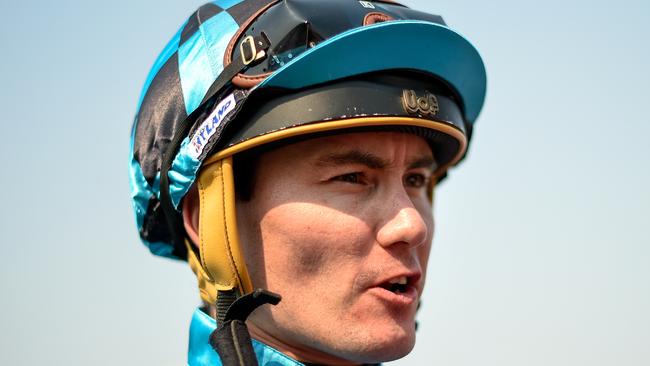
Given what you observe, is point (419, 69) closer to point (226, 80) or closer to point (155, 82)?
point (226, 80)

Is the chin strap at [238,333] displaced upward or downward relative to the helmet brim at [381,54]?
downward

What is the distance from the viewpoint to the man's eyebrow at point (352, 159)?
3.19 meters

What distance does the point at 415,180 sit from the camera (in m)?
3.53

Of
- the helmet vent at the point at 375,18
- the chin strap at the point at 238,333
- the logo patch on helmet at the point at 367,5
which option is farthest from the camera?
the logo patch on helmet at the point at 367,5

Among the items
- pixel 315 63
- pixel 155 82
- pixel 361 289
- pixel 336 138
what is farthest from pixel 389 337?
pixel 155 82

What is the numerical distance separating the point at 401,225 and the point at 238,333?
66 cm

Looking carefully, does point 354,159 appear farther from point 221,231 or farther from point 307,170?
point 221,231

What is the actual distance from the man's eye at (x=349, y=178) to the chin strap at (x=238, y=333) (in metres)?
0.47

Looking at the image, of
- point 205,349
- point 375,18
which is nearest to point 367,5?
point 375,18

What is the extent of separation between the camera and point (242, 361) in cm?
302

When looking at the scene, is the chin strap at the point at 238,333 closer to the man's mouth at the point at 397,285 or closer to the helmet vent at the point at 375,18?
the man's mouth at the point at 397,285

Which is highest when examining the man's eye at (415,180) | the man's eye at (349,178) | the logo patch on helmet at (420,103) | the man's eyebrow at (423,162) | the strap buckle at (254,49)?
the strap buckle at (254,49)

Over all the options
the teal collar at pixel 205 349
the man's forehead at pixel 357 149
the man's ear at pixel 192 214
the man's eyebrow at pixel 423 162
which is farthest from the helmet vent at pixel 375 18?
the teal collar at pixel 205 349

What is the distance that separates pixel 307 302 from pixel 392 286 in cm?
31
